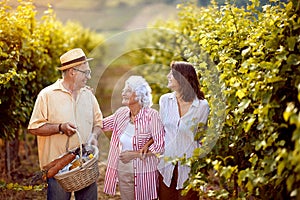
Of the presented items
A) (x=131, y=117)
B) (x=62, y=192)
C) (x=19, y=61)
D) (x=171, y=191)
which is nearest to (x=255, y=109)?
(x=171, y=191)

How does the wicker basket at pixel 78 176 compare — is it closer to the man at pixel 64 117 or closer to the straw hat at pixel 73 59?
the man at pixel 64 117

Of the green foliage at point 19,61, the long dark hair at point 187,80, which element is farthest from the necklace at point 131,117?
the green foliage at point 19,61

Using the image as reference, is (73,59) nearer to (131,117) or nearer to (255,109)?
(131,117)

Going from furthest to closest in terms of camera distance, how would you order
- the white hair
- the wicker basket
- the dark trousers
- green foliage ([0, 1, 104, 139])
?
1. green foliage ([0, 1, 104, 139])
2. the white hair
3. the dark trousers
4. the wicker basket

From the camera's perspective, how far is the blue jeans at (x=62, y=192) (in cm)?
506

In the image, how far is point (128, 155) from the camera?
5230mm

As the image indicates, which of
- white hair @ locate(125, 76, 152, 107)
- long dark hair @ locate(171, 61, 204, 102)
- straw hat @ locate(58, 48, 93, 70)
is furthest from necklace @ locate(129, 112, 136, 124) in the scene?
straw hat @ locate(58, 48, 93, 70)

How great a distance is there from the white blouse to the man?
0.64 metres

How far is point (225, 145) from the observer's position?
4.32 meters

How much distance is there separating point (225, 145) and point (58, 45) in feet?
17.1

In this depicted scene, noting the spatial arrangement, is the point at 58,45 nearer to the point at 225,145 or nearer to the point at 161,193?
the point at 161,193

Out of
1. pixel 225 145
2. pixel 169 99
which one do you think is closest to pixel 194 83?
pixel 169 99

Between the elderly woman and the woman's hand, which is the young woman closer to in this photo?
the elderly woman

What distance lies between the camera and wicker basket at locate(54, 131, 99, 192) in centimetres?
477
